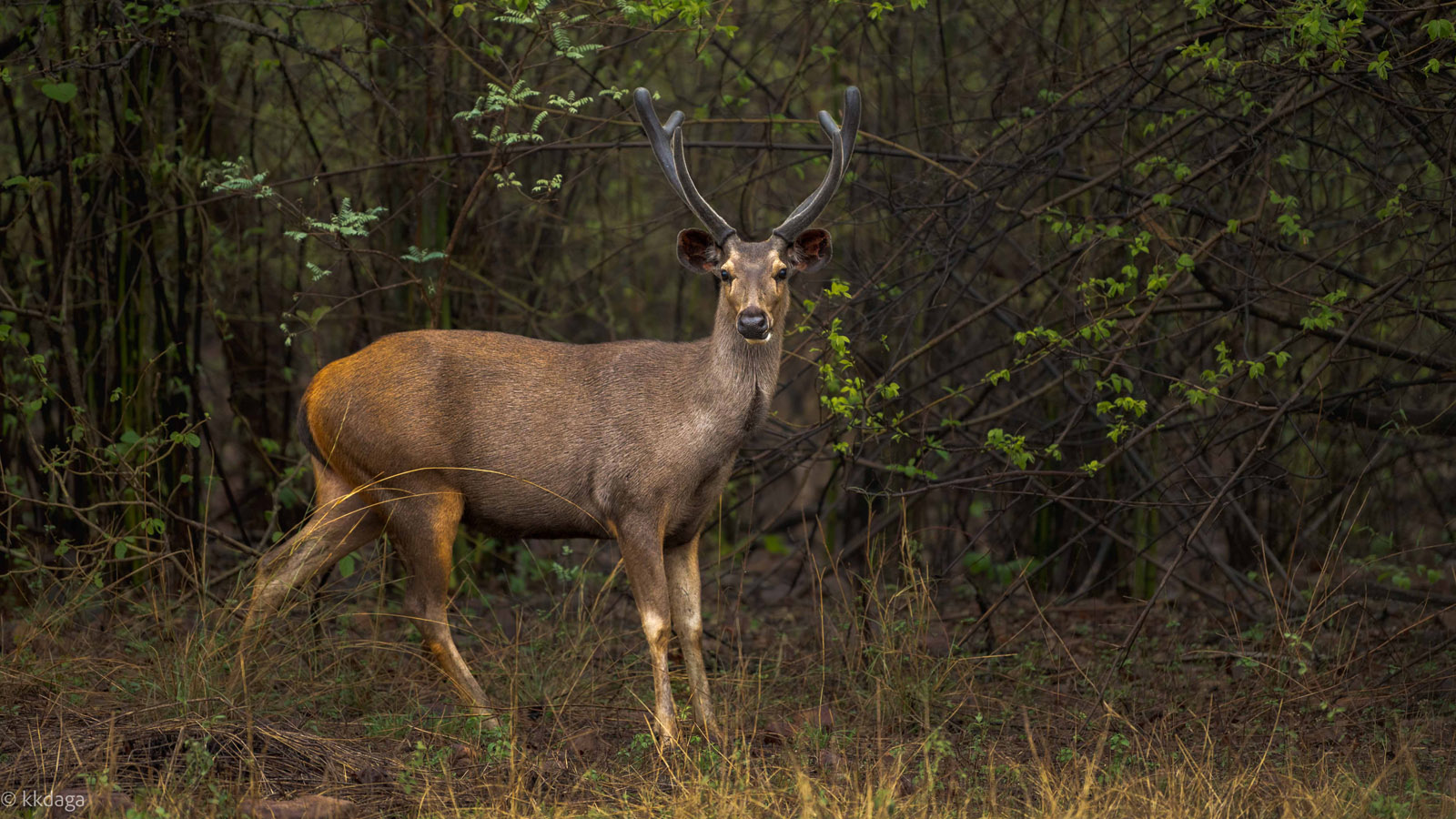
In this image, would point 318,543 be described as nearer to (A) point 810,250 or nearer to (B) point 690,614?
(B) point 690,614

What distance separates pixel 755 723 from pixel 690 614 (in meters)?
1.13

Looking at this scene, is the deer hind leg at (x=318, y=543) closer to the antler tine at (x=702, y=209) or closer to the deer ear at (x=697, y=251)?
the deer ear at (x=697, y=251)

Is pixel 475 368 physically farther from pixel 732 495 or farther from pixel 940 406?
pixel 940 406

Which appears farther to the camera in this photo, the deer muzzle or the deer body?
the deer body

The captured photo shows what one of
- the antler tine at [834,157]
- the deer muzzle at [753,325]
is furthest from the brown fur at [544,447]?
the deer muzzle at [753,325]

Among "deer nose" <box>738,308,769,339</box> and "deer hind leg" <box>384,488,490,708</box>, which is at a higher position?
"deer nose" <box>738,308,769,339</box>

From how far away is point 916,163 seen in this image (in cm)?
880

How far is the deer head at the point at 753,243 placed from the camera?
632 cm

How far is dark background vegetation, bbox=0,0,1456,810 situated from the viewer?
22.1ft

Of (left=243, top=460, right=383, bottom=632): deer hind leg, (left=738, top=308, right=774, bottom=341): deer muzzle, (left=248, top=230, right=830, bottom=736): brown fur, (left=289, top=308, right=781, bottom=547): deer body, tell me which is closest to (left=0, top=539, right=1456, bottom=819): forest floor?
(left=243, top=460, right=383, bottom=632): deer hind leg

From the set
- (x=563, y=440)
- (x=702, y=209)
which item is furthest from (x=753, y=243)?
(x=563, y=440)

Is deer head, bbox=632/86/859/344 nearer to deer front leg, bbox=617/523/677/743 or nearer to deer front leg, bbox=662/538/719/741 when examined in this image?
deer front leg, bbox=617/523/677/743

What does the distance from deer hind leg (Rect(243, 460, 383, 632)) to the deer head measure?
198 cm

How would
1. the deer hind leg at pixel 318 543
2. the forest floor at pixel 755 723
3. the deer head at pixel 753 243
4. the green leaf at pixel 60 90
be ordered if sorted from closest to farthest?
the forest floor at pixel 755 723 < the deer head at pixel 753 243 < the deer hind leg at pixel 318 543 < the green leaf at pixel 60 90
